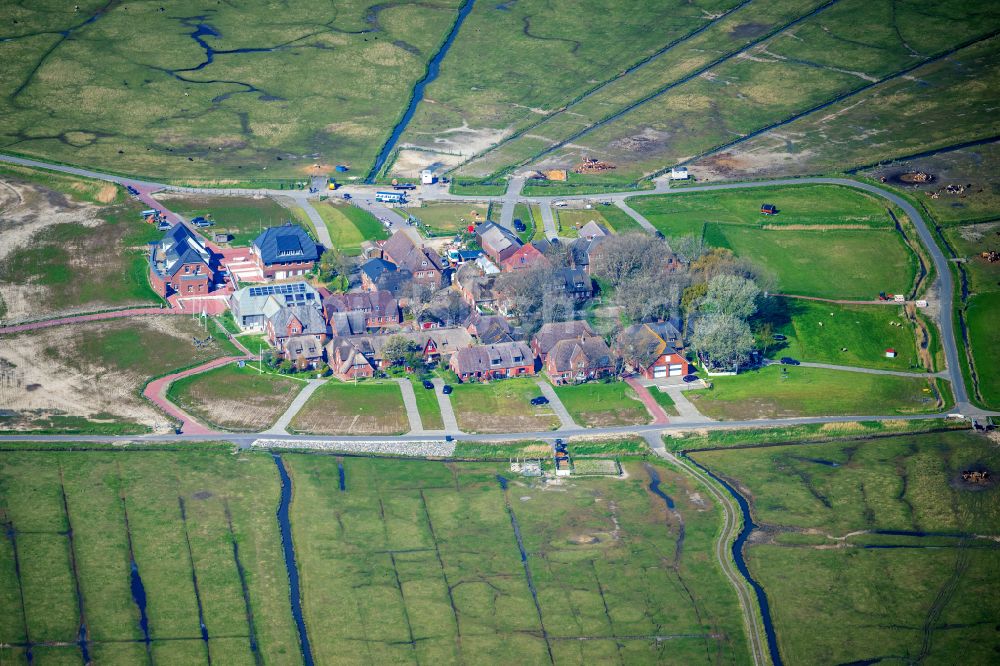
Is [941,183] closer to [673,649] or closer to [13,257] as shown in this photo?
[673,649]

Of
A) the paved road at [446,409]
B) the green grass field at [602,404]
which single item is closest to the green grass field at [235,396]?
→ the paved road at [446,409]

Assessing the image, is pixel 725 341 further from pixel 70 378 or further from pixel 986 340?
pixel 70 378

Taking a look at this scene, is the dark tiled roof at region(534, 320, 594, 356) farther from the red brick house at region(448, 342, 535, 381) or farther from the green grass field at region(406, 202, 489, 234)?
the green grass field at region(406, 202, 489, 234)

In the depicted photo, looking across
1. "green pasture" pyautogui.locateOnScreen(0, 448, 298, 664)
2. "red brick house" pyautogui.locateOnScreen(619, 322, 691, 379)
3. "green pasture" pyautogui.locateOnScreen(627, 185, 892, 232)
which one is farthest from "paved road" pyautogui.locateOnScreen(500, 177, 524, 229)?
"green pasture" pyautogui.locateOnScreen(0, 448, 298, 664)

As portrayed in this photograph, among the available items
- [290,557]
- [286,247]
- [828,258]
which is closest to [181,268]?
[286,247]

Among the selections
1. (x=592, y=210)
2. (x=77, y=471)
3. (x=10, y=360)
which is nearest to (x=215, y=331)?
(x=10, y=360)
